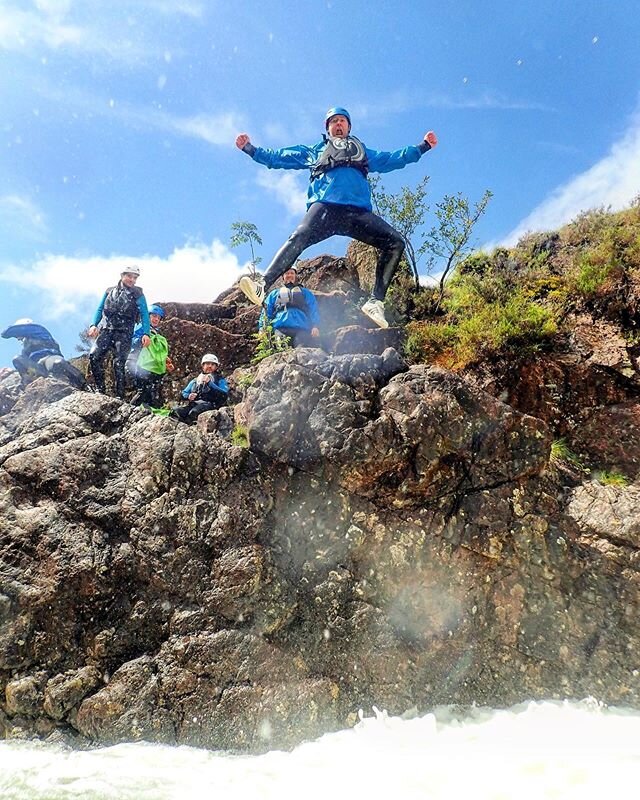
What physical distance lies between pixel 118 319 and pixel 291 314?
3191 millimetres

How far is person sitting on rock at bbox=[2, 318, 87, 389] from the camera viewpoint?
8930 mm

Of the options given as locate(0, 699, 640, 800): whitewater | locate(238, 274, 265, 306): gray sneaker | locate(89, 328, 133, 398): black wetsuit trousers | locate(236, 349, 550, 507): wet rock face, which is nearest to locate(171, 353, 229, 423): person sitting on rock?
locate(89, 328, 133, 398): black wetsuit trousers

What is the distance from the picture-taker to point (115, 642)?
4.79 m

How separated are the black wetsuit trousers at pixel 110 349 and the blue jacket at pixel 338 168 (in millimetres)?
3881

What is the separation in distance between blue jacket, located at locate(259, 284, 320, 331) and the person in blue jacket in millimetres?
647

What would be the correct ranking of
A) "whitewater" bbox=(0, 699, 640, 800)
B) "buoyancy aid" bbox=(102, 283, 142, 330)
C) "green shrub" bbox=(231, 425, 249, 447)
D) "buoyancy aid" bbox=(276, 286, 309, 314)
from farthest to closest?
"buoyancy aid" bbox=(102, 283, 142, 330)
"buoyancy aid" bbox=(276, 286, 309, 314)
"green shrub" bbox=(231, 425, 249, 447)
"whitewater" bbox=(0, 699, 640, 800)

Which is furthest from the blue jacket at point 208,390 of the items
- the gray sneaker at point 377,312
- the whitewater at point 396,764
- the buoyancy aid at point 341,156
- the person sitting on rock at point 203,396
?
the whitewater at point 396,764

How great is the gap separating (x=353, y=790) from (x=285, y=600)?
1.70 m

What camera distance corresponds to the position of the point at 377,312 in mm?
6793

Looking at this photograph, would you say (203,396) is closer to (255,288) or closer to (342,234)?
(255,288)

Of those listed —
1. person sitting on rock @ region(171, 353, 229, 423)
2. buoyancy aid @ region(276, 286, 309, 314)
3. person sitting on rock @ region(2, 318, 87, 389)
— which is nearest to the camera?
buoyancy aid @ region(276, 286, 309, 314)

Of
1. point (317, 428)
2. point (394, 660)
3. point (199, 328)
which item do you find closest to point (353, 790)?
point (394, 660)

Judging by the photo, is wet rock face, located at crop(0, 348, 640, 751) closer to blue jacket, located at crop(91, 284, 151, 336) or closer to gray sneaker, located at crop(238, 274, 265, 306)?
gray sneaker, located at crop(238, 274, 265, 306)

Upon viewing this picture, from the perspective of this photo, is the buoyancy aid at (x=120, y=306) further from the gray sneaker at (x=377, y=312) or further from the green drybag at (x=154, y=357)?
the gray sneaker at (x=377, y=312)
